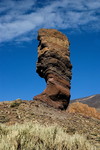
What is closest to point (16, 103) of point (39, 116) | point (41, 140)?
point (39, 116)

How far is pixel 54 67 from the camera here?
25.0 m

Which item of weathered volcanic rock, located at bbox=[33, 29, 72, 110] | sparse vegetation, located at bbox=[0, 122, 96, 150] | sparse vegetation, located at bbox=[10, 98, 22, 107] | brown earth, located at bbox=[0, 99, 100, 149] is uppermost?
weathered volcanic rock, located at bbox=[33, 29, 72, 110]

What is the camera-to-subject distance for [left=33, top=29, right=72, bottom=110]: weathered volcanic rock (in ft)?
77.8

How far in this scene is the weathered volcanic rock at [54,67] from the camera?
2372 cm

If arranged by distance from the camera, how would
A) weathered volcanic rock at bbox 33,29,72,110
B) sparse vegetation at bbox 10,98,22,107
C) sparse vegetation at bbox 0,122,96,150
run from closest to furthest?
1. sparse vegetation at bbox 0,122,96,150
2. sparse vegetation at bbox 10,98,22,107
3. weathered volcanic rock at bbox 33,29,72,110

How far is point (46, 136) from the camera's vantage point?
8383mm

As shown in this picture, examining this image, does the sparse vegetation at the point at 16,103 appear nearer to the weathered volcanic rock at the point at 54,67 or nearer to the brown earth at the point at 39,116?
the brown earth at the point at 39,116

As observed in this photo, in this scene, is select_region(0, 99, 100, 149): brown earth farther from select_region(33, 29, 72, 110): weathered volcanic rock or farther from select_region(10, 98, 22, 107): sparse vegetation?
select_region(33, 29, 72, 110): weathered volcanic rock

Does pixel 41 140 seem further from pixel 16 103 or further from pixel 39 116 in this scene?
pixel 16 103

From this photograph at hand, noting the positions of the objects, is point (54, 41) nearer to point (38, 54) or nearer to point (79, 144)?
point (38, 54)

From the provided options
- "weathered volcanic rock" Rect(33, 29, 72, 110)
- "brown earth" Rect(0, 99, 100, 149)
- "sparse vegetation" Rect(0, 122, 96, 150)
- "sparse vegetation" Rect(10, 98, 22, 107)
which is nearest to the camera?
"sparse vegetation" Rect(0, 122, 96, 150)

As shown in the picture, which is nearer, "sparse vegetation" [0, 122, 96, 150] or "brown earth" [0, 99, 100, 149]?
"sparse vegetation" [0, 122, 96, 150]

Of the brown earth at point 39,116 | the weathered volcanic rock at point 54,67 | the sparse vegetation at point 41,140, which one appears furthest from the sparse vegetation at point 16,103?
the sparse vegetation at point 41,140

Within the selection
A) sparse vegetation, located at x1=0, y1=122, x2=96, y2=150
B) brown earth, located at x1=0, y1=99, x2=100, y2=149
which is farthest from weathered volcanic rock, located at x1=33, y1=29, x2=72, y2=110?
sparse vegetation, located at x1=0, y1=122, x2=96, y2=150
